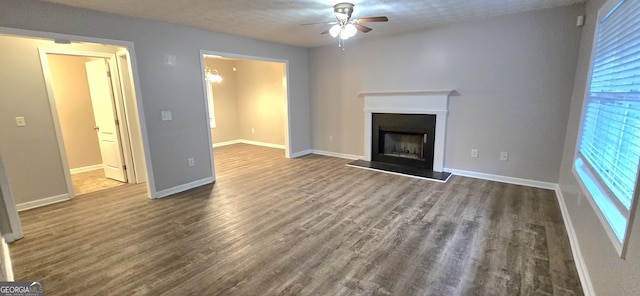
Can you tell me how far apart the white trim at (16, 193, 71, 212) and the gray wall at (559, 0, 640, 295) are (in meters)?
5.41

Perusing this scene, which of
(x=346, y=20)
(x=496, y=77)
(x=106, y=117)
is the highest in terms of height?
(x=346, y=20)

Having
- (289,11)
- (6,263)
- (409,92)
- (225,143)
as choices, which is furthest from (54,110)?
(409,92)

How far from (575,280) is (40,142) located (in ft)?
18.6

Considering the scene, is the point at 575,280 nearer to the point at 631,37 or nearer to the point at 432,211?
the point at 432,211

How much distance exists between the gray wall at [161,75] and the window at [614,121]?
4.35 m

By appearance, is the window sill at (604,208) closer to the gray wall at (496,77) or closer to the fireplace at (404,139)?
the gray wall at (496,77)

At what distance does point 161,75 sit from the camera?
3629mm

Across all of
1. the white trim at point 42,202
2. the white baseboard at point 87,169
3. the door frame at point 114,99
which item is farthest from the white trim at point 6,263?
the white baseboard at point 87,169

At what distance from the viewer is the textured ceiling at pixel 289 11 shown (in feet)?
9.51

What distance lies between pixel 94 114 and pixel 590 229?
638cm

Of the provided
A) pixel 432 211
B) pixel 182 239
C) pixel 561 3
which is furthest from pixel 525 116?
pixel 182 239

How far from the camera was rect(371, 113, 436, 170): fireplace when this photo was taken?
15.2 feet

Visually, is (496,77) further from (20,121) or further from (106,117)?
(20,121)

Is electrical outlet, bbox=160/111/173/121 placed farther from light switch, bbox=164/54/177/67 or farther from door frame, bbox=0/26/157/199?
light switch, bbox=164/54/177/67
